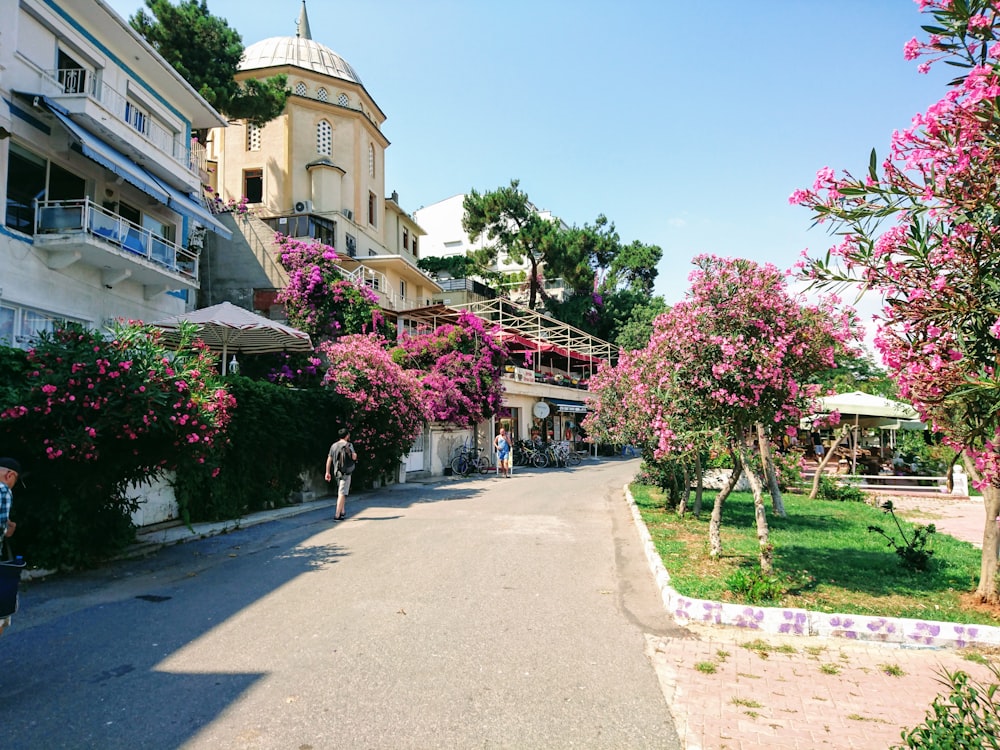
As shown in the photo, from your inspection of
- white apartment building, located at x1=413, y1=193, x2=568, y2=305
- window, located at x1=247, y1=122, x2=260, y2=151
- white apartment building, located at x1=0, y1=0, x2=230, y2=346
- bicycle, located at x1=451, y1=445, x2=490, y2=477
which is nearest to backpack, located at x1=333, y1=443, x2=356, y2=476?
white apartment building, located at x1=0, y1=0, x2=230, y2=346

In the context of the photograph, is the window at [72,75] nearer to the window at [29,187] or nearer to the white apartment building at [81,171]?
the white apartment building at [81,171]

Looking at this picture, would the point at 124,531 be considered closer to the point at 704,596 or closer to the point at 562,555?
the point at 562,555

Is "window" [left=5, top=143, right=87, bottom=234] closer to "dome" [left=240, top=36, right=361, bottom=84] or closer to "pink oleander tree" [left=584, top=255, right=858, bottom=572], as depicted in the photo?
"pink oleander tree" [left=584, top=255, right=858, bottom=572]

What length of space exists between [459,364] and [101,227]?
12845mm

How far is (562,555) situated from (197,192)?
715 inches

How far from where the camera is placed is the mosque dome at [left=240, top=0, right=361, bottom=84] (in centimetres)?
3622

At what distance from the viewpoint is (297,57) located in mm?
36625

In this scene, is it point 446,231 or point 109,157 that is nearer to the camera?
point 109,157

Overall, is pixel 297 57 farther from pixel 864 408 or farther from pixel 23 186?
Result: pixel 864 408

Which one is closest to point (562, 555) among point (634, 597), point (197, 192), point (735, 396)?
point (634, 597)

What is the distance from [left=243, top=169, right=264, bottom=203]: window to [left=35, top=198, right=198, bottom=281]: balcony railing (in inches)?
738

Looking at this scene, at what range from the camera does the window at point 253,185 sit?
3512 centimetres

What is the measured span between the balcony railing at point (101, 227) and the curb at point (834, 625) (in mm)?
15065

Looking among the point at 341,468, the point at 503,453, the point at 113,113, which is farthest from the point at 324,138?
the point at 341,468
